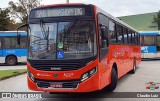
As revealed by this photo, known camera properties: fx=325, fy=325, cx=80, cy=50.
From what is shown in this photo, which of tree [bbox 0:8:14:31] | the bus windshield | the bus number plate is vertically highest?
tree [bbox 0:8:14:31]

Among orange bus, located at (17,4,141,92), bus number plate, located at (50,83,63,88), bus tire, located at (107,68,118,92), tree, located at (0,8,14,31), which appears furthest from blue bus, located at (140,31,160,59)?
tree, located at (0,8,14,31)

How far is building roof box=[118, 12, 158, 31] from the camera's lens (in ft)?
262

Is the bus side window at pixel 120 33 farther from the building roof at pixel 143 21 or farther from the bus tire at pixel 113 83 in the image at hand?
the building roof at pixel 143 21

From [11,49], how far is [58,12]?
20.2 m

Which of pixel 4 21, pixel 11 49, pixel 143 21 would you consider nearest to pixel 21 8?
pixel 4 21

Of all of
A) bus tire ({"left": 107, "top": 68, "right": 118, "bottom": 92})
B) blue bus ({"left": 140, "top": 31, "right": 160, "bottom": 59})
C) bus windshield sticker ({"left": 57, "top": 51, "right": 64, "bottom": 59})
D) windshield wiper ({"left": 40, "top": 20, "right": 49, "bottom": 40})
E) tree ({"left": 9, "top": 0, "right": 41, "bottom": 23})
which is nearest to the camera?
bus windshield sticker ({"left": 57, "top": 51, "right": 64, "bottom": 59})

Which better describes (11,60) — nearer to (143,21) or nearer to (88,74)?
(88,74)

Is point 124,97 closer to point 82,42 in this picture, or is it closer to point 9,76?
point 82,42

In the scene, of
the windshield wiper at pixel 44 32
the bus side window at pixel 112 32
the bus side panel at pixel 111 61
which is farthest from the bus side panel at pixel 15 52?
the windshield wiper at pixel 44 32

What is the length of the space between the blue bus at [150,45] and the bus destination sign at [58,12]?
2289cm

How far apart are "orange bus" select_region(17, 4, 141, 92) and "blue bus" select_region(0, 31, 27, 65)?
19.4 metres

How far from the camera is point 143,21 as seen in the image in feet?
270

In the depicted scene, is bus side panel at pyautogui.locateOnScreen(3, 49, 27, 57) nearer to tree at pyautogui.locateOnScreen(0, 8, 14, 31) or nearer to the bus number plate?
the bus number plate

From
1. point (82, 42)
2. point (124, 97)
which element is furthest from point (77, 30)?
point (124, 97)
